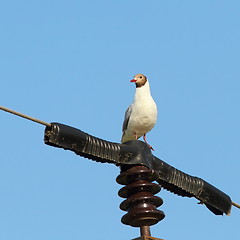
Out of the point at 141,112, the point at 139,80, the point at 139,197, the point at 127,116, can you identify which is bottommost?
the point at 139,197

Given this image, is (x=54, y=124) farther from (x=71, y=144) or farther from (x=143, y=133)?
(x=143, y=133)

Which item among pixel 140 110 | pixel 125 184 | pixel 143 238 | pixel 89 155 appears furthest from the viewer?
pixel 140 110

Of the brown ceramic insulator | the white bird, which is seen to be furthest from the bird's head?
the brown ceramic insulator

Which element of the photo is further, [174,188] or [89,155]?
[174,188]

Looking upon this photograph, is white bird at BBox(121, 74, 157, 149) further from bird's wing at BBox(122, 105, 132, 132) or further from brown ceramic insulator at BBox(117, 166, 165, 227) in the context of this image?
brown ceramic insulator at BBox(117, 166, 165, 227)

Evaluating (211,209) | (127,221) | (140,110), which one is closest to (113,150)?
(127,221)

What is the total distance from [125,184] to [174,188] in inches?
23.1

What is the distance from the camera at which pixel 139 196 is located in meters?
5.72

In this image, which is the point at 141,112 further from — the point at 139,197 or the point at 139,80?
the point at 139,197

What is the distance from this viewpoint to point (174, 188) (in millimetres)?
6227

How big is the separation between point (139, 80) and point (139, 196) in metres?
6.87

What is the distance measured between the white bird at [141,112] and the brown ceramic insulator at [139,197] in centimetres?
602

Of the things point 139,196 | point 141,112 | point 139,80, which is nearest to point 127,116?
point 141,112

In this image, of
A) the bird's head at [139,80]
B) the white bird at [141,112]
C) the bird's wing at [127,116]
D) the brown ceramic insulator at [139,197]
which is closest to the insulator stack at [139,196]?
the brown ceramic insulator at [139,197]
